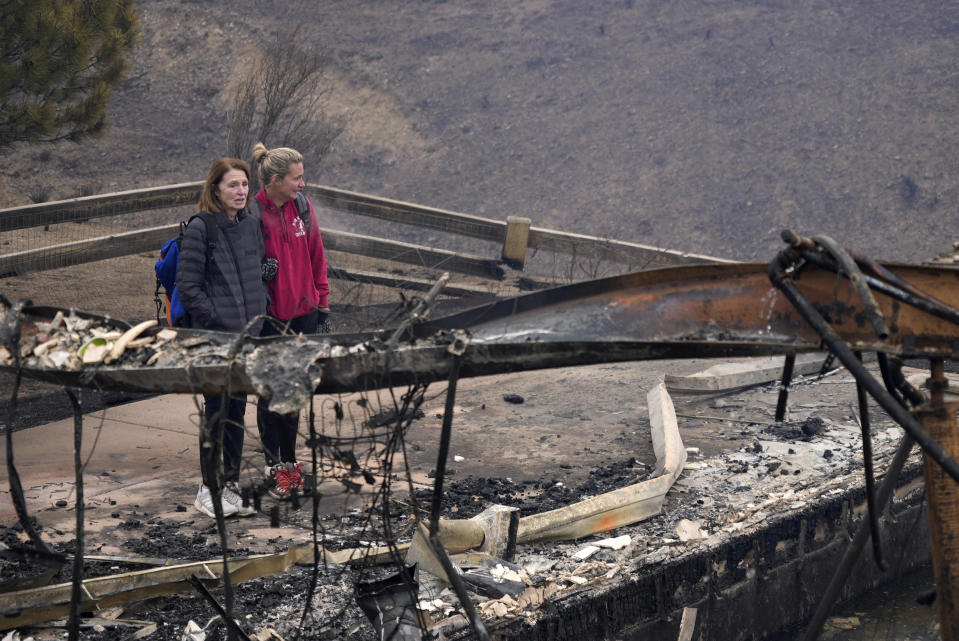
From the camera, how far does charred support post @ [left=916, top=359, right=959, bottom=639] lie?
3359mm

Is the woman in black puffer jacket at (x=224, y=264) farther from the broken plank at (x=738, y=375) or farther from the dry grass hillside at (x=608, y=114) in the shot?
the dry grass hillside at (x=608, y=114)

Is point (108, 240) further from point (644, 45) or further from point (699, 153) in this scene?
point (644, 45)

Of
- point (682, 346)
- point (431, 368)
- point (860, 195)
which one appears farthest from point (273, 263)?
point (860, 195)

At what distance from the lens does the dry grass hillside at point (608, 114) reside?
17.6 meters

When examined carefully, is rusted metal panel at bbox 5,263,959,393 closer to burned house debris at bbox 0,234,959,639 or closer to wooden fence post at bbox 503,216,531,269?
burned house debris at bbox 0,234,959,639

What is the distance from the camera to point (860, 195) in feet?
57.1

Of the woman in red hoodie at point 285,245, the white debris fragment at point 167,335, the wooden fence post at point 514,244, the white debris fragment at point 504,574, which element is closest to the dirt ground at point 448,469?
the white debris fragment at point 504,574

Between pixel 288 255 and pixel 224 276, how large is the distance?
54 cm

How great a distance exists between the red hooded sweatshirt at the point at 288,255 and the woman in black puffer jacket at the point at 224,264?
23 centimetres

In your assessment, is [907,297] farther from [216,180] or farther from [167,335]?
[216,180]

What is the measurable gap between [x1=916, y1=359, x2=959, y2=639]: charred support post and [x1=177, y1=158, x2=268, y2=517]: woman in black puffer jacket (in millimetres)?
3151

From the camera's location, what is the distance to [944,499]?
3426 millimetres

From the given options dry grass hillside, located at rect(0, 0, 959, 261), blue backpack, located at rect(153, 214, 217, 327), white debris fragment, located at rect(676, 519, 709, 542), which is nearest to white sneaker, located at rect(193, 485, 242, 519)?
blue backpack, located at rect(153, 214, 217, 327)

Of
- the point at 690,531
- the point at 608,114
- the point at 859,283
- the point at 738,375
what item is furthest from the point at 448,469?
the point at 608,114
